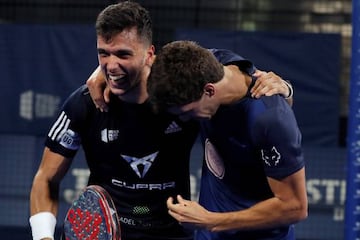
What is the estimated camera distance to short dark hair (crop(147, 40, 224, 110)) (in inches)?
139

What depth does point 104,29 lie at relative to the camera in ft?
12.6

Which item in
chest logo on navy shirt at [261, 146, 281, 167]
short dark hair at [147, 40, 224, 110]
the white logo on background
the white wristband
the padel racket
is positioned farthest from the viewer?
the white logo on background

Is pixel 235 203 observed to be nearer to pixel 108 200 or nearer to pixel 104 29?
pixel 108 200

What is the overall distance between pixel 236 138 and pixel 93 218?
703 millimetres

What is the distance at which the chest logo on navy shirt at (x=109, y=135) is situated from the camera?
4.21 metres

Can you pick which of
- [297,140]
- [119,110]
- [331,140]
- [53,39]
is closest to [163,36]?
[53,39]

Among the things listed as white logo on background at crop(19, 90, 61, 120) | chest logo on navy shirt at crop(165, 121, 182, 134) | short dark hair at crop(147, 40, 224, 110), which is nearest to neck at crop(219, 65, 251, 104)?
short dark hair at crop(147, 40, 224, 110)

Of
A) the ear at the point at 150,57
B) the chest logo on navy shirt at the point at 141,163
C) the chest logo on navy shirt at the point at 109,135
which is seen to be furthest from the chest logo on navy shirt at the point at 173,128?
the ear at the point at 150,57

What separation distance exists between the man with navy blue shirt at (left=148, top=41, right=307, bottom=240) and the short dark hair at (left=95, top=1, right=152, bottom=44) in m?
0.29

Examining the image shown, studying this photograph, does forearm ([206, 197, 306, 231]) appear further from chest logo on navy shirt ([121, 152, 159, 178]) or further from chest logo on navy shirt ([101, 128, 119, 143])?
chest logo on navy shirt ([101, 128, 119, 143])

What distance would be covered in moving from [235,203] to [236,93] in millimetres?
552

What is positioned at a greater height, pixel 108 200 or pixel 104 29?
pixel 104 29

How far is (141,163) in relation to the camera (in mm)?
4211

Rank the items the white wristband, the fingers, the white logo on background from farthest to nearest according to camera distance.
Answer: the white logo on background
the white wristband
the fingers
